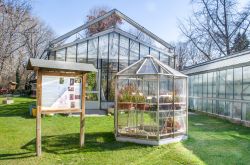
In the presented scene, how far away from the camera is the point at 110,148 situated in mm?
8398

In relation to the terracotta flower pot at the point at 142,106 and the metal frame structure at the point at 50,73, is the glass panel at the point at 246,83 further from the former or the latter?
the metal frame structure at the point at 50,73

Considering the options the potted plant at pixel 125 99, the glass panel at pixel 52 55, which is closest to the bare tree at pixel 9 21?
the glass panel at pixel 52 55

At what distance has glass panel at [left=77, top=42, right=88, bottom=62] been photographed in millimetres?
16734

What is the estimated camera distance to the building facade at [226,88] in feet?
42.9

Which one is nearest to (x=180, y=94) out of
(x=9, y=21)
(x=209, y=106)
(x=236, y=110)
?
(x=236, y=110)

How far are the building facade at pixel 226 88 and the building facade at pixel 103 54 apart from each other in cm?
313

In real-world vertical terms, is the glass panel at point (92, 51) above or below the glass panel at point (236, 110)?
above

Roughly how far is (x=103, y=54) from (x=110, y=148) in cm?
922

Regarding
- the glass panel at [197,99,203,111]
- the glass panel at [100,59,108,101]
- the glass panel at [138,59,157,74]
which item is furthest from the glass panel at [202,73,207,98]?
the glass panel at [138,59,157,74]

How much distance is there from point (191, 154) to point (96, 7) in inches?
1339

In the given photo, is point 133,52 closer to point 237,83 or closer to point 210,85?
point 210,85

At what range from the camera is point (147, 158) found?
7469 millimetres

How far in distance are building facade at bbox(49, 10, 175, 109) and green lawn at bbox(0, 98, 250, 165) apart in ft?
17.5

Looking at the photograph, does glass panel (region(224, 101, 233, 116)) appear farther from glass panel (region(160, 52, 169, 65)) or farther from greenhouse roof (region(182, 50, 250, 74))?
Result: glass panel (region(160, 52, 169, 65))
